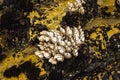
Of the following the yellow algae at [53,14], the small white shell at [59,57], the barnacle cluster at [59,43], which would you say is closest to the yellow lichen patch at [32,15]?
the yellow algae at [53,14]

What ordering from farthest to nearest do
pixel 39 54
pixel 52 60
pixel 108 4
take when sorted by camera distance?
pixel 108 4, pixel 39 54, pixel 52 60

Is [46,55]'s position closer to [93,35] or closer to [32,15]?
[93,35]

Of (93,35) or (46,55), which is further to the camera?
(93,35)

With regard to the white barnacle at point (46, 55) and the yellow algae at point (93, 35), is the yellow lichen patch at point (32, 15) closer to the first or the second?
the white barnacle at point (46, 55)

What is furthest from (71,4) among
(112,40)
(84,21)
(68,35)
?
(112,40)

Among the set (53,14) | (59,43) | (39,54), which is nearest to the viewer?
(39,54)

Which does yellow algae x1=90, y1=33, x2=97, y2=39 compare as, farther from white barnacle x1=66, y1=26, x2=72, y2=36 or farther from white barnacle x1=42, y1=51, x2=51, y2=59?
white barnacle x1=42, y1=51, x2=51, y2=59

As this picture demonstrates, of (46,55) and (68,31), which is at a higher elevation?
(68,31)

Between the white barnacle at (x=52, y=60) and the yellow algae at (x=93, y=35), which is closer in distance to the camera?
the white barnacle at (x=52, y=60)

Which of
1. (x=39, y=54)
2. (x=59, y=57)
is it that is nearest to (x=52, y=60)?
(x=59, y=57)
